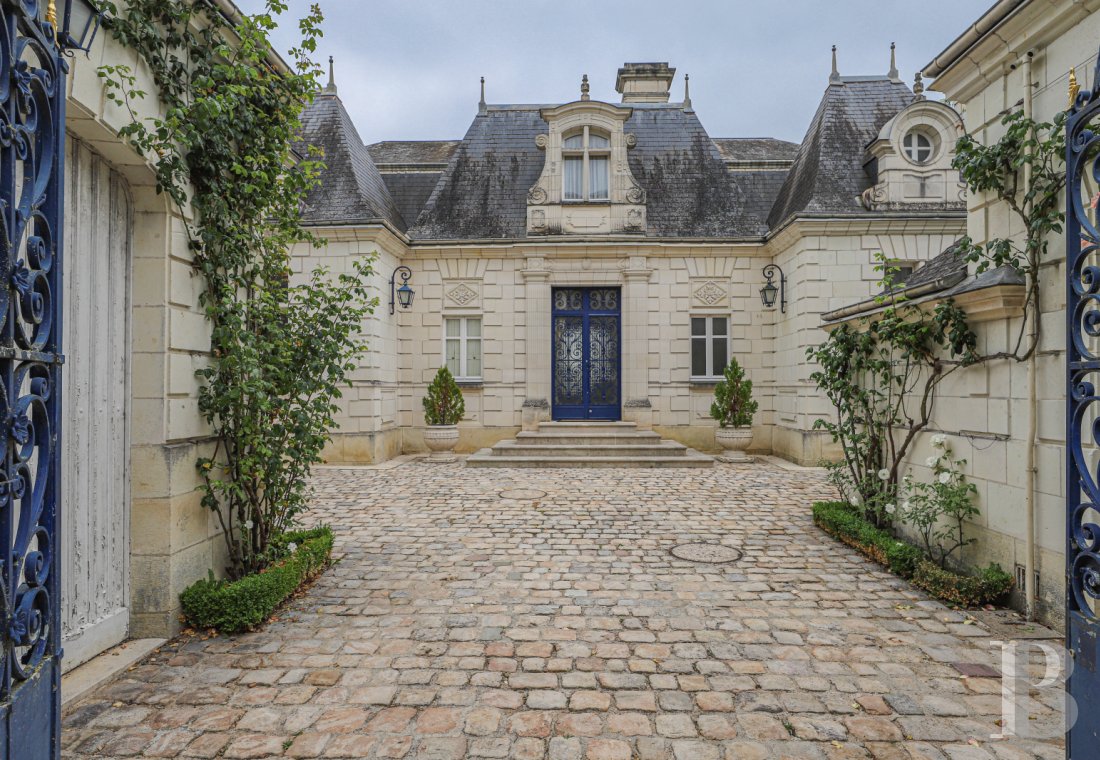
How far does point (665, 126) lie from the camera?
1359 centimetres

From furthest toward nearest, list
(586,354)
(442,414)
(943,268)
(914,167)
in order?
(586,354) → (442,414) → (914,167) → (943,268)

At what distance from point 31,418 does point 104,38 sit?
2372mm

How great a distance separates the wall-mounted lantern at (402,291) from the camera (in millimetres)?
11883

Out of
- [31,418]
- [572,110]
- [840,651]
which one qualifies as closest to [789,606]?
[840,651]

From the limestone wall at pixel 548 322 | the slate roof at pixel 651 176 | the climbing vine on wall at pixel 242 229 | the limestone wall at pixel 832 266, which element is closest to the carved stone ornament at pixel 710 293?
the limestone wall at pixel 548 322

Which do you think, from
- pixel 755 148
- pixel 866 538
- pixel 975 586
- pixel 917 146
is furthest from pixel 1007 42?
pixel 755 148

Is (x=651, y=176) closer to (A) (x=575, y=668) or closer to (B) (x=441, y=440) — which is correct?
(B) (x=441, y=440)

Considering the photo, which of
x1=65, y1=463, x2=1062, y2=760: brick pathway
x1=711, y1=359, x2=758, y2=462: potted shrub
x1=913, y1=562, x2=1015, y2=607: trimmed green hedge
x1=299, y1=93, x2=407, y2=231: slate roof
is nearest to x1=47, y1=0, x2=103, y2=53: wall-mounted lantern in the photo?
x1=65, y1=463, x2=1062, y2=760: brick pathway

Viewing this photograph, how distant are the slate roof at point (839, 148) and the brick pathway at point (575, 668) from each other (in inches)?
296

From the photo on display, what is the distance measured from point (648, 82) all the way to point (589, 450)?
999 cm

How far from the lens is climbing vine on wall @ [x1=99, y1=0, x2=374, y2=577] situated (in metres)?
3.67

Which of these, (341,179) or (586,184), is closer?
(341,179)

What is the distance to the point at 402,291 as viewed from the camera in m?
11.9

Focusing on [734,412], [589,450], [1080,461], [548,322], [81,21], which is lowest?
[589,450]
